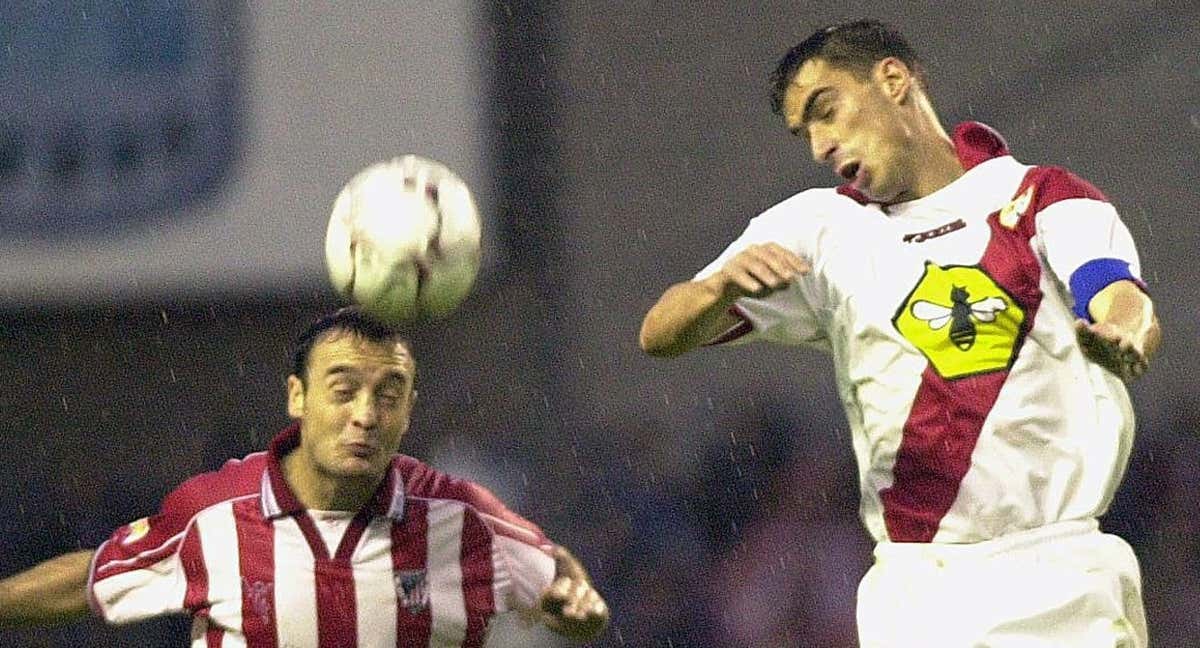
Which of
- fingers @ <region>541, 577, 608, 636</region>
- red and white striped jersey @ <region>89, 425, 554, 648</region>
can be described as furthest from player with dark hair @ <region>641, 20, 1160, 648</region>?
red and white striped jersey @ <region>89, 425, 554, 648</region>

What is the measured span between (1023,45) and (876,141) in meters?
3.95

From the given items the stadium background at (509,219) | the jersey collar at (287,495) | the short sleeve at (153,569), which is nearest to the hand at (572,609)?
the jersey collar at (287,495)

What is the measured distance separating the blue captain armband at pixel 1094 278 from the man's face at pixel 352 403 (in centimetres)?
142

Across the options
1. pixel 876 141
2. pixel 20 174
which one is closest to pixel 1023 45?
pixel 20 174

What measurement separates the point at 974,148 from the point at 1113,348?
2.94 feet

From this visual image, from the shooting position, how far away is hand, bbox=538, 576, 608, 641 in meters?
4.63

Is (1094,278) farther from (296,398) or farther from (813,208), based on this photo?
(296,398)

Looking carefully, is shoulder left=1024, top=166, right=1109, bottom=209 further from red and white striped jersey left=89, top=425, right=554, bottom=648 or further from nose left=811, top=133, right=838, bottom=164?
red and white striped jersey left=89, top=425, right=554, bottom=648

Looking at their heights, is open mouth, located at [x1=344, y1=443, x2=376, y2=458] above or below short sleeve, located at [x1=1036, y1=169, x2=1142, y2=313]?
below

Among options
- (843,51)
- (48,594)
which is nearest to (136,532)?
(48,594)

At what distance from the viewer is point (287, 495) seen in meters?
4.85

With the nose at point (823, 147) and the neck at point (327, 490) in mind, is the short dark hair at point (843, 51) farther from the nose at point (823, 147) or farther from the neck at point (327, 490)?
the neck at point (327, 490)

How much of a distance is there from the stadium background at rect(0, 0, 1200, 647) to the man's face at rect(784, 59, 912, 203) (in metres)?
3.31

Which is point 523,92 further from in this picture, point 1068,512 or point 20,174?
point 1068,512
